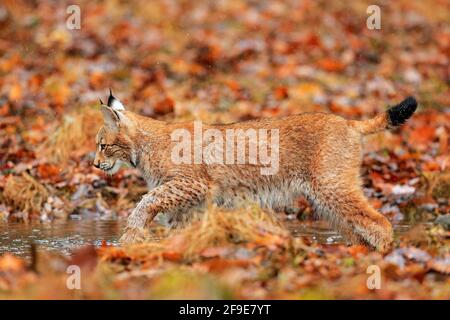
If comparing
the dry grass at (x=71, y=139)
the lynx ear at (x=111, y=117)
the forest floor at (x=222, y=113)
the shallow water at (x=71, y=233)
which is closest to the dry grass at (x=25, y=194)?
the forest floor at (x=222, y=113)

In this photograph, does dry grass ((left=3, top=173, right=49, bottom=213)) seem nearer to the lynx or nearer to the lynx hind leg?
the lynx

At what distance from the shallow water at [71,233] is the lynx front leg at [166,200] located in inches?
17.1

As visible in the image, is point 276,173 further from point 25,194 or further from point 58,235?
point 25,194

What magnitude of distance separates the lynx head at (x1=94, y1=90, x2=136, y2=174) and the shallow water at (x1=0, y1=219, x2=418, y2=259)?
2.21 feet

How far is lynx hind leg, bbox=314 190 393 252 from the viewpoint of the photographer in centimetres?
662

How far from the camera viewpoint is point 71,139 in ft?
33.2

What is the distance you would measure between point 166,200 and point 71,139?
11.8ft

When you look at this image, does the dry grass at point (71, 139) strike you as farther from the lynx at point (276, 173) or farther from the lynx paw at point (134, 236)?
the lynx paw at point (134, 236)

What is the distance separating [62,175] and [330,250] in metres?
4.73

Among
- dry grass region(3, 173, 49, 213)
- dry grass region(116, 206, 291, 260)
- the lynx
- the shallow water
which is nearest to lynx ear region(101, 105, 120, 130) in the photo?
the lynx

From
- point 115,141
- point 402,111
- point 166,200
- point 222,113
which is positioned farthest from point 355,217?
point 222,113

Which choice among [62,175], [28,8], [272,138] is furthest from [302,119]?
[28,8]

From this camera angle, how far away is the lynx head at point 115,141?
7.20 meters
